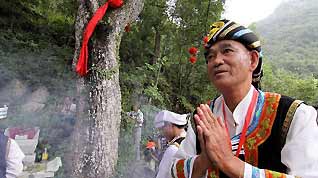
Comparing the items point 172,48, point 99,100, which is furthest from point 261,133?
point 172,48

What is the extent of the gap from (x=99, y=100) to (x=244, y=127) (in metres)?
3.64

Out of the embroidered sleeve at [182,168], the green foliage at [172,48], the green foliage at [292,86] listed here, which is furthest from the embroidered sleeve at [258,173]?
the green foliage at [292,86]

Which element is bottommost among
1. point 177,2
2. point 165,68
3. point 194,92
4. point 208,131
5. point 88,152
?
point 88,152

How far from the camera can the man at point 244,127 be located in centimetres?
96

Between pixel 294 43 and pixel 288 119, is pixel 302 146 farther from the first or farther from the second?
pixel 294 43

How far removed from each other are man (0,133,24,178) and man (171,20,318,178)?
178 cm

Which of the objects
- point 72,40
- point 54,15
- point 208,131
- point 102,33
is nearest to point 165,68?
point 72,40

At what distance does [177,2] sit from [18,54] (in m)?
4.27

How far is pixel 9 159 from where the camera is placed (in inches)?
104

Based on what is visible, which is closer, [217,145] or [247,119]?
[217,145]

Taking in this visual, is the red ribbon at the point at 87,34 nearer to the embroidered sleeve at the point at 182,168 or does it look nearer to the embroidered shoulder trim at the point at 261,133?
the embroidered sleeve at the point at 182,168

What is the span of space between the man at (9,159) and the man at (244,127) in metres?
1.78

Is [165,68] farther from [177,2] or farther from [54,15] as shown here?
[54,15]

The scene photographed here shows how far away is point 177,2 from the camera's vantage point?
9344 mm
